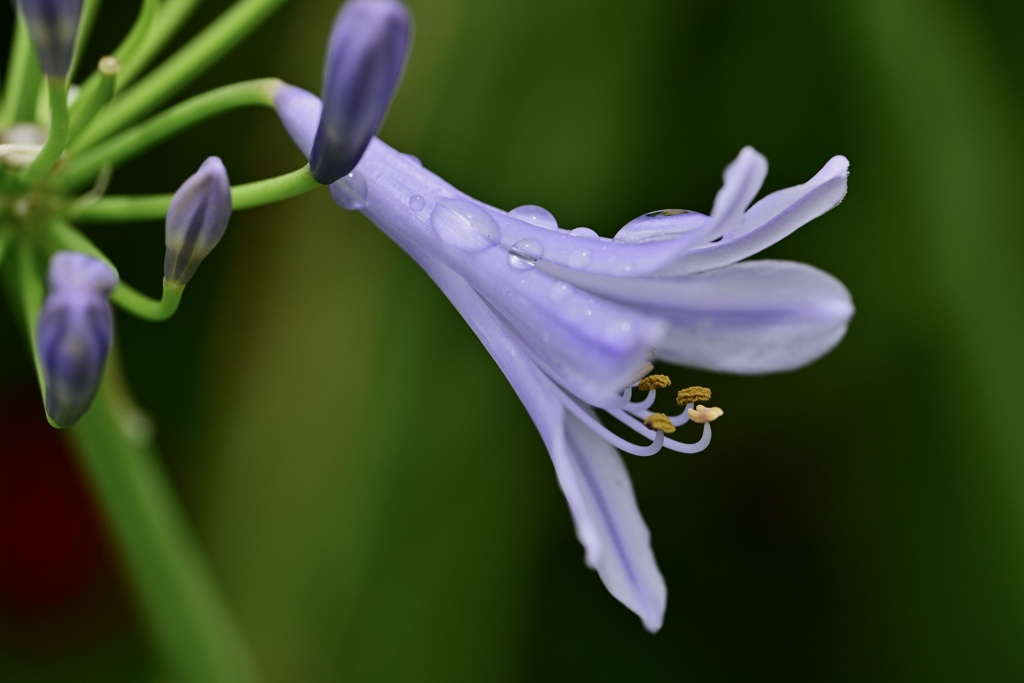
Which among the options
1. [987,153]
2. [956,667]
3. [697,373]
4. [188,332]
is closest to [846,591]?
[956,667]

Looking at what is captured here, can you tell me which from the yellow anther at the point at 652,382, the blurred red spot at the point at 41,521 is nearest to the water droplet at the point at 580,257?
the yellow anther at the point at 652,382

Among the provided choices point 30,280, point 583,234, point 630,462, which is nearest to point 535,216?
point 583,234

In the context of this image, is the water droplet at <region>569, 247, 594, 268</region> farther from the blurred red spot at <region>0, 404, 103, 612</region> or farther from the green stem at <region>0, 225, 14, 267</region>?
the blurred red spot at <region>0, 404, 103, 612</region>

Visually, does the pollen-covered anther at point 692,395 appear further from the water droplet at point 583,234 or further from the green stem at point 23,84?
the green stem at point 23,84

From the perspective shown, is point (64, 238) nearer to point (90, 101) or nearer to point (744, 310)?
point (90, 101)

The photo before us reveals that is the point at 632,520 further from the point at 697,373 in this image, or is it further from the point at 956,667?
the point at 956,667
